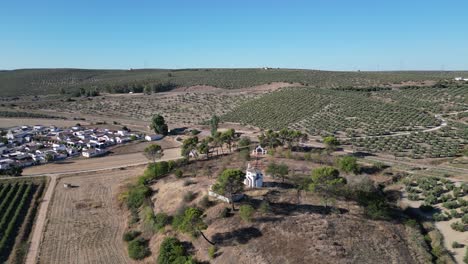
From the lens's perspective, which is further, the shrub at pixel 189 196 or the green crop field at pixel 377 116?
the green crop field at pixel 377 116

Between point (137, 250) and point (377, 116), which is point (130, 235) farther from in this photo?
point (377, 116)

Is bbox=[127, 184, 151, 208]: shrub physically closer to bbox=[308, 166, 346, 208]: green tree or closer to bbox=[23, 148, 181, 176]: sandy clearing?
bbox=[23, 148, 181, 176]: sandy clearing

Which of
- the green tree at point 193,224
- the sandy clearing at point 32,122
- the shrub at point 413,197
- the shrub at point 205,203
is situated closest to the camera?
the green tree at point 193,224

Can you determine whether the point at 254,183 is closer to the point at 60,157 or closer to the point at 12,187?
the point at 12,187

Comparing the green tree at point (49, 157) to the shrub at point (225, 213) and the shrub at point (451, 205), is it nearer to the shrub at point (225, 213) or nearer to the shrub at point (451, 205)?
the shrub at point (225, 213)

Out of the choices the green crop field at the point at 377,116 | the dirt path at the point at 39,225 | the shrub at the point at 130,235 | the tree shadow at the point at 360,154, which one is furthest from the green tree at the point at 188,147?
the green crop field at the point at 377,116

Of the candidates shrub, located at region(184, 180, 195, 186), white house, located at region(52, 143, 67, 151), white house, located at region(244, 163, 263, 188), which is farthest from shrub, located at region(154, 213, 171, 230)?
white house, located at region(52, 143, 67, 151)
